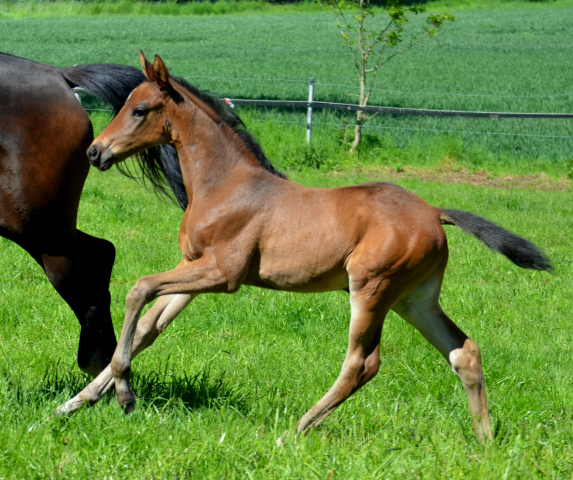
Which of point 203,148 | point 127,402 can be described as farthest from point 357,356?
point 203,148

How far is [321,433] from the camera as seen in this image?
3.46m

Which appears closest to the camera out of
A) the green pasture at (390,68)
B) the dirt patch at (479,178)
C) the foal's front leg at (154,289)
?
the foal's front leg at (154,289)

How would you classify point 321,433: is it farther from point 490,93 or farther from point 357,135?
point 490,93

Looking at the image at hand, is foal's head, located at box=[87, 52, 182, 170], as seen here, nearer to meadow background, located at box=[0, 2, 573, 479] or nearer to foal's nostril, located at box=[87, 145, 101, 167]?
foal's nostril, located at box=[87, 145, 101, 167]

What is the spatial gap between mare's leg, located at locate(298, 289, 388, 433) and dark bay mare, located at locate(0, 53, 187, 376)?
1.34m

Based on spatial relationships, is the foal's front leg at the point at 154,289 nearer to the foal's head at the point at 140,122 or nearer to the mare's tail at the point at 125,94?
the foal's head at the point at 140,122

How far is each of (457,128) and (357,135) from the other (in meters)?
2.93

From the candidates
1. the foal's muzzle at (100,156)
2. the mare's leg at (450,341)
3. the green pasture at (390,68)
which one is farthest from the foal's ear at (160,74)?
the green pasture at (390,68)

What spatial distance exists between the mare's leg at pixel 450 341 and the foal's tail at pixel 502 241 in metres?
0.24

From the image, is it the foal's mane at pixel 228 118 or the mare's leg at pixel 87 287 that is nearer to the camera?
the foal's mane at pixel 228 118

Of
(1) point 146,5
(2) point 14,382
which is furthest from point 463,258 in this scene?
(1) point 146,5

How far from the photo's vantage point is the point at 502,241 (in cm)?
352

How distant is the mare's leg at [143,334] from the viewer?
140 inches

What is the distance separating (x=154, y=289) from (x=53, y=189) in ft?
3.27
